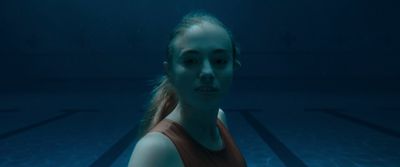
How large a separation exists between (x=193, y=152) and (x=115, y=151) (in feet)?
11.9

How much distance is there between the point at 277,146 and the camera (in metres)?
4.55

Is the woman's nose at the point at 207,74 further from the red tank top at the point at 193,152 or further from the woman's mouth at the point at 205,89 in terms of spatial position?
the red tank top at the point at 193,152

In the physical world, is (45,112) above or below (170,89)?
below

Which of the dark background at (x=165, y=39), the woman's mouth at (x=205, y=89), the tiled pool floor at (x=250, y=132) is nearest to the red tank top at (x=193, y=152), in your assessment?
the woman's mouth at (x=205, y=89)

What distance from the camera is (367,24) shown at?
1199 cm

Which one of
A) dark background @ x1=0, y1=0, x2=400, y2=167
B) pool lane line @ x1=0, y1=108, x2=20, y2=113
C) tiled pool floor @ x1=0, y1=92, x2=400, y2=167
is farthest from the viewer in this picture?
dark background @ x1=0, y1=0, x2=400, y2=167

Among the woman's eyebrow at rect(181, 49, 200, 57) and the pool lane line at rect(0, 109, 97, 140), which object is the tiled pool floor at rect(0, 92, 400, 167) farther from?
the woman's eyebrow at rect(181, 49, 200, 57)

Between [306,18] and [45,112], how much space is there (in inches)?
329

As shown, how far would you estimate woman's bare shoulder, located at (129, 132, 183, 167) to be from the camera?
0.73 meters

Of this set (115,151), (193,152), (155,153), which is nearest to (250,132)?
(115,151)

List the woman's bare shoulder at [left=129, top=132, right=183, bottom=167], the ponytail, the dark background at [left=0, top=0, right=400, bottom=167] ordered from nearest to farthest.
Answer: the woman's bare shoulder at [left=129, top=132, right=183, bottom=167]
the ponytail
the dark background at [left=0, top=0, right=400, bottom=167]

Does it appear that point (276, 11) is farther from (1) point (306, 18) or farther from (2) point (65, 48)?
(2) point (65, 48)

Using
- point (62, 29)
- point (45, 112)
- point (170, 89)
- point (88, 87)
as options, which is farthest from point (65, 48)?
point (170, 89)

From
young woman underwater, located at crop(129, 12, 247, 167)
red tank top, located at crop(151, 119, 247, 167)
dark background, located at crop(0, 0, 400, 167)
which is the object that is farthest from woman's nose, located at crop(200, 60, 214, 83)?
dark background, located at crop(0, 0, 400, 167)
